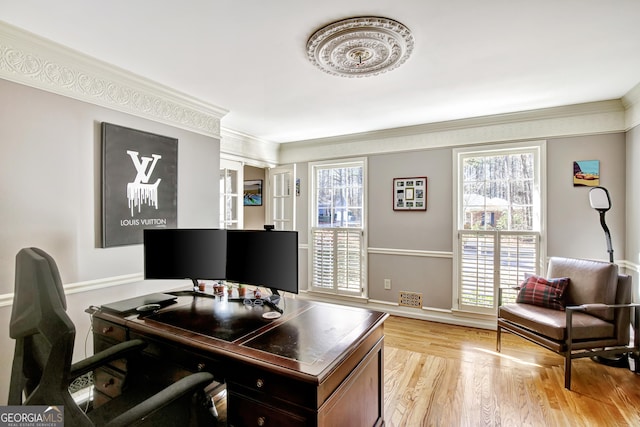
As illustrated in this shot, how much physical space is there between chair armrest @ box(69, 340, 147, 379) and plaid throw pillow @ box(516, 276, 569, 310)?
327cm

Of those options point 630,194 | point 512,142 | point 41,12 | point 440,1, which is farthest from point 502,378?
point 41,12

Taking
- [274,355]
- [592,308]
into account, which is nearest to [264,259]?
[274,355]

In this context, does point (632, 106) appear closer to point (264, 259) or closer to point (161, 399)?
point (264, 259)

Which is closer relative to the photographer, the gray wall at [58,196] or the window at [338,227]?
the gray wall at [58,196]

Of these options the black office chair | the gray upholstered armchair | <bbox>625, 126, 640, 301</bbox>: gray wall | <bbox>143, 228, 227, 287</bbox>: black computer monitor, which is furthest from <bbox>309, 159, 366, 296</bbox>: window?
the black office chair

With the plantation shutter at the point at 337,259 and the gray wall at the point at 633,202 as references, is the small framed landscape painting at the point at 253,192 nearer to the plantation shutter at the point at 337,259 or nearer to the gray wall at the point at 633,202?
the plantation shutter at the point at 337,259

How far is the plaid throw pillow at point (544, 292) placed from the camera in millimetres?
2883

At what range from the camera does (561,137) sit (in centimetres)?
336

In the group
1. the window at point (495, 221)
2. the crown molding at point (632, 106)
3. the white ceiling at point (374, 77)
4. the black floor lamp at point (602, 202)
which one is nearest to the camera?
the white ceiling at point (374, 77)

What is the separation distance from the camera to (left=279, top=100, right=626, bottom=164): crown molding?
3186 millimetres

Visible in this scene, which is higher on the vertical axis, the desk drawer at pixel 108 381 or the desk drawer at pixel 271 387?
the desk drawer at pixel 271 387

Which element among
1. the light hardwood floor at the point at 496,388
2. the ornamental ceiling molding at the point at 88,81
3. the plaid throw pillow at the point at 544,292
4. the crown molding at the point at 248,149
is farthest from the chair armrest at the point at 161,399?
the crown molding at the point at 248,149

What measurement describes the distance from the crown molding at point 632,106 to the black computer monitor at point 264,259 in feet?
10.9

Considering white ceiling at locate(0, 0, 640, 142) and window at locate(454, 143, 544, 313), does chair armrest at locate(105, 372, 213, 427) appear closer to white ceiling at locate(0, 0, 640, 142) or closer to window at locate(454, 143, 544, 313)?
white ceiling at locate(0, 0, 640, 142)
